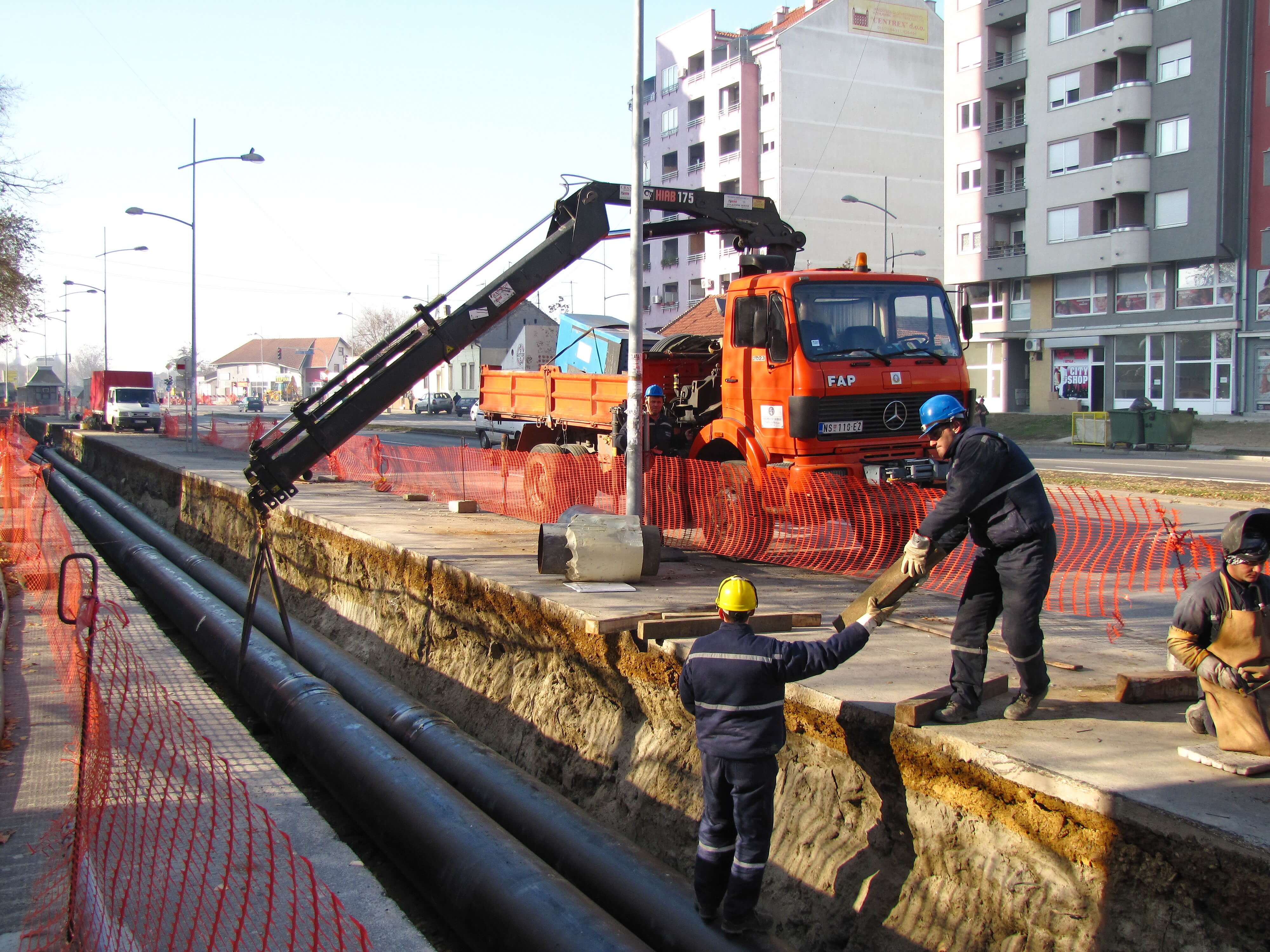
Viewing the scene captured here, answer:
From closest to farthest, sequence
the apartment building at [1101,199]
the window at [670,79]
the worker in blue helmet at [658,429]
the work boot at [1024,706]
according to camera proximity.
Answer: the work boot at [1024,706] < the worker in blue helmet at [658,429] < the apartment building at [1101,199] < the window at [670,79]

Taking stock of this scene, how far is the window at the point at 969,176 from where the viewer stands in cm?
4506

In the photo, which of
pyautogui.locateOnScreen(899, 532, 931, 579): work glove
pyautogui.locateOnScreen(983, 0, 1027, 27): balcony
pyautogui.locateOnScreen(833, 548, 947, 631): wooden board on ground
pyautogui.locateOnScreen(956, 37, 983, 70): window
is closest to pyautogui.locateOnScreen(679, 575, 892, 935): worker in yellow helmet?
pyautogui.locateOnScreen(833, 548, 947, 631): wooden board on ground

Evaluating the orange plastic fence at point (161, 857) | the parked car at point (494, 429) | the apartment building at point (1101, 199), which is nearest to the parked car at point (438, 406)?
the apartment building at point (1101, 199)

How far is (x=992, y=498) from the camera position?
4.86 m

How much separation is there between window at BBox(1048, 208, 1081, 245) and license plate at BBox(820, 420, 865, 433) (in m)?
34.5

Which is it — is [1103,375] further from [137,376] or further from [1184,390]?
[137,376]

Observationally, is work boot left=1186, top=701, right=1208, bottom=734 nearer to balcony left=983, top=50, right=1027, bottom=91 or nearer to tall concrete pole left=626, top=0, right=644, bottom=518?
tall concrete pole left=626, top=0, right=644, bottom=518

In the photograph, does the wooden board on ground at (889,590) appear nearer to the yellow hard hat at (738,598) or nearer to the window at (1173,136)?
the yellow hard hat at (738,598)

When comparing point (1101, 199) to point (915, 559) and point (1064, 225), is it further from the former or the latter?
point (915, 559)

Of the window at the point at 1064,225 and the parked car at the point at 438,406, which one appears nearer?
the window at the point at 1064,225

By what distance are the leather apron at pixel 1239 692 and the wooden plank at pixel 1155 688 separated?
35.6 inches

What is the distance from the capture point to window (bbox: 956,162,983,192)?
148ft

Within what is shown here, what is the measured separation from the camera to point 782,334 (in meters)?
9.87

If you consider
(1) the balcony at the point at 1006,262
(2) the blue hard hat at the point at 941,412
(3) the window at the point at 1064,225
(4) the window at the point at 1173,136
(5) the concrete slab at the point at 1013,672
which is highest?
(4) the window at the point at 1173,136
